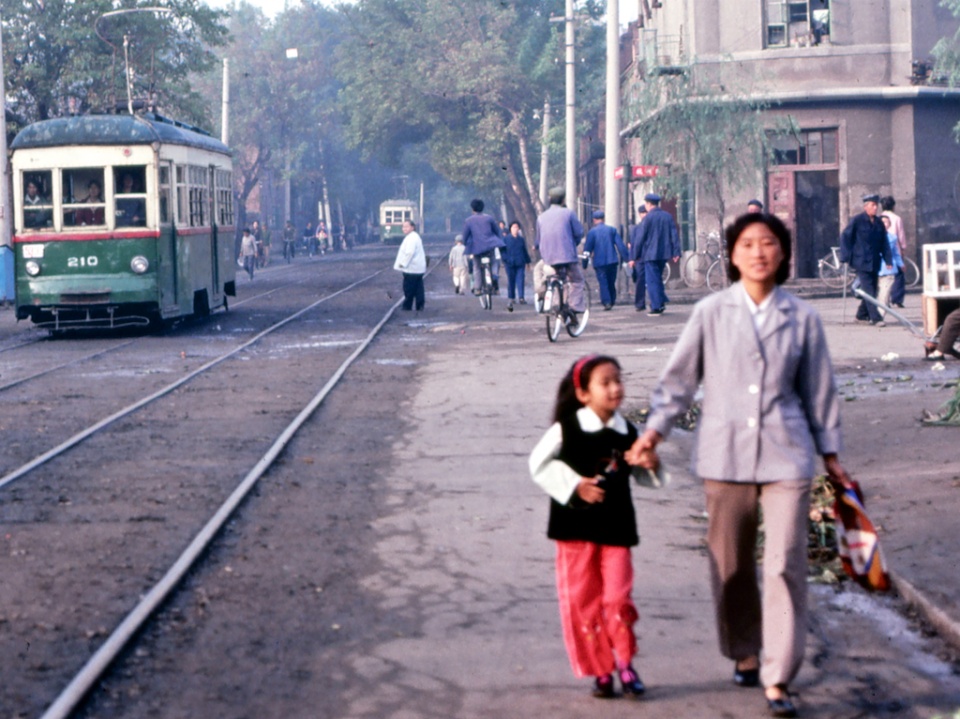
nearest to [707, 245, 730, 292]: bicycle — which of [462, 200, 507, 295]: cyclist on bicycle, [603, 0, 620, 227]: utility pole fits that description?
[603, 0, 620, 227]: utility pole

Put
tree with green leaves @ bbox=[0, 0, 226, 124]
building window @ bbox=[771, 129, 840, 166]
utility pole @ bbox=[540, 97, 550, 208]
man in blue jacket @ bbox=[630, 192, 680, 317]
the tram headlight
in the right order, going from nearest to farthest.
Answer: the tram headlight → man in blue jacket @ bbox=[630, 192, 680, 317] → building window @ bbox=[771, 129, 840, 166] → tree with green leaves @ bbox=[0, 0, 226, 124] → utility pole @ bbox=[540, 97, 550, 208]

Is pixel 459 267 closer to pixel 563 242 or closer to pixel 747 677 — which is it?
pixel 563 242

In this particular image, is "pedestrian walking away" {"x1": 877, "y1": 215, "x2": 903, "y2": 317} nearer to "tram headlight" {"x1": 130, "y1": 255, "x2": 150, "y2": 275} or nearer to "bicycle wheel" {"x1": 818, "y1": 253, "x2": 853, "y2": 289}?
"bicycle wheel" {"x1": 818, "y1": 253, "x2": 853, "y2": 289}

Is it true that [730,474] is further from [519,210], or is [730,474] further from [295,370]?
[519,210]

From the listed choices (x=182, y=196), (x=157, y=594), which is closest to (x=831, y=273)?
(x=182, y=196)

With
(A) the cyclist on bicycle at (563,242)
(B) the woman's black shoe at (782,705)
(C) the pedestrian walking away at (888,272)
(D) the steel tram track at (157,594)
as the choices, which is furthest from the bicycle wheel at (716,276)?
(B) the woman's black shoe at (782,705)

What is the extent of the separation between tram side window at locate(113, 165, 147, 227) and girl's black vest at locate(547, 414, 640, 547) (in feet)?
53.0

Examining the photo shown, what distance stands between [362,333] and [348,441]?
10.4 m

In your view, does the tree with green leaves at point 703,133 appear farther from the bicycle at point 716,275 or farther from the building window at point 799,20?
the building window at point 799,20

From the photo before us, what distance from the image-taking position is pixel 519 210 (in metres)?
61.0

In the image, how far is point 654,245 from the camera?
22.3 meters

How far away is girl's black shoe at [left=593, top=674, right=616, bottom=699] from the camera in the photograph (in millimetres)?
5012

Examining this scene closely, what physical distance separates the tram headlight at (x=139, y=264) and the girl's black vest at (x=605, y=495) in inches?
627

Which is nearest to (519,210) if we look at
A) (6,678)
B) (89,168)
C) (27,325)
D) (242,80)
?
(242,80)
